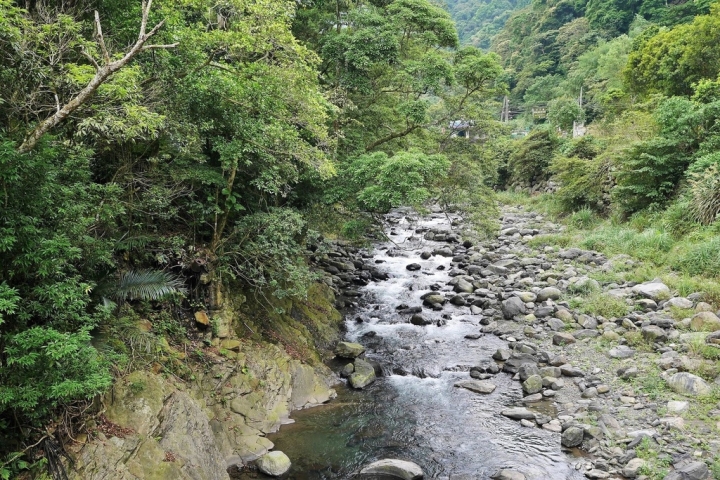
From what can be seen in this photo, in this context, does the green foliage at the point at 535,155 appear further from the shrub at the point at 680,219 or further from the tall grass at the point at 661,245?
the shrub at the point at 680,219

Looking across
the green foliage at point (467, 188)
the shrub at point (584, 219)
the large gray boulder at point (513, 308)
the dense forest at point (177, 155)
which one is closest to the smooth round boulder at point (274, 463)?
the dense forest at point (177, 155)

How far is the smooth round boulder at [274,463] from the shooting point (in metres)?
7.18

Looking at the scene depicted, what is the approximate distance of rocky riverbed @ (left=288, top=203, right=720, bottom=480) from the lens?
Answer: 750cm

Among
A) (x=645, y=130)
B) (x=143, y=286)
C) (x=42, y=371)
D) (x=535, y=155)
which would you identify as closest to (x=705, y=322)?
(x=645, y=130)

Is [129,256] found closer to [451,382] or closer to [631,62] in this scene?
[451,382]

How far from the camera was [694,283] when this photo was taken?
39.1 feet

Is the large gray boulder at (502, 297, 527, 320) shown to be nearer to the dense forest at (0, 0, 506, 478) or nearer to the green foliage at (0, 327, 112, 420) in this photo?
the dense forest at (0, 0, 506, 478)

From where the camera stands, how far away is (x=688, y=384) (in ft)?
28.1

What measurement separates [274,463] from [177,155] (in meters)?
5.77

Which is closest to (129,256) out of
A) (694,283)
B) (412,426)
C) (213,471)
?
(213,471)

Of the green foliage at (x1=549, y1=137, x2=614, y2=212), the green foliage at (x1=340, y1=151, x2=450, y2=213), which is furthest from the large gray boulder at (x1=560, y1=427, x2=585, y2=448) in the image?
the green foliage at (x1=549, y1=137, x2=614, y2=212)

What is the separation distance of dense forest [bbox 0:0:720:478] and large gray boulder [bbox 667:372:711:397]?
5.10 m

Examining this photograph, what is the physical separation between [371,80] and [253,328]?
8116 millimetres

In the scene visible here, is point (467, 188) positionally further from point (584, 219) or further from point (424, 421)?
point (584, 219)
